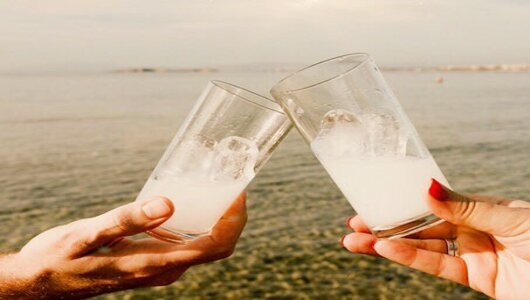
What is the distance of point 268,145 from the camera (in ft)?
8.93

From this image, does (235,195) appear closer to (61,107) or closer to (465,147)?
(465,147)

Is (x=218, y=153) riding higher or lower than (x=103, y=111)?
higher

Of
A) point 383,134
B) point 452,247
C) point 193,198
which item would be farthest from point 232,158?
point 452,247

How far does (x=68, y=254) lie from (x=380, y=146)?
168 centimetres

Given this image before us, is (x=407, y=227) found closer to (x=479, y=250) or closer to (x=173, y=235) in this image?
(x=479, y=250)

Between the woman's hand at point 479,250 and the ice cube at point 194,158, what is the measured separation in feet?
2.94

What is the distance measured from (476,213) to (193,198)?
1258 millimetres

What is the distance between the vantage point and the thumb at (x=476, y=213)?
244 centimetres

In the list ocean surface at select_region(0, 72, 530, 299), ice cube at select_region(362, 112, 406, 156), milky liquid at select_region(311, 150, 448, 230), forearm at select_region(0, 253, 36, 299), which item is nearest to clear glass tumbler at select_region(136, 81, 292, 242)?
milky liquid at select_region(311, 150, 448, 230)

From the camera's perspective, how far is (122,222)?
269 cm

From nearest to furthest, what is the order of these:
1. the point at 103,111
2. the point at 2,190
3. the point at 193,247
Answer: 1. the point at 193,247
2. the point at 2,190
3. the point at 103,111

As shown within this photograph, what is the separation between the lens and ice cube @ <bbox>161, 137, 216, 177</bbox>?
2645 mm

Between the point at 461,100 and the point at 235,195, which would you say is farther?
the point at 461,100

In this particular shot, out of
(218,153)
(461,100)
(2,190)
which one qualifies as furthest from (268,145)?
(461,100)
